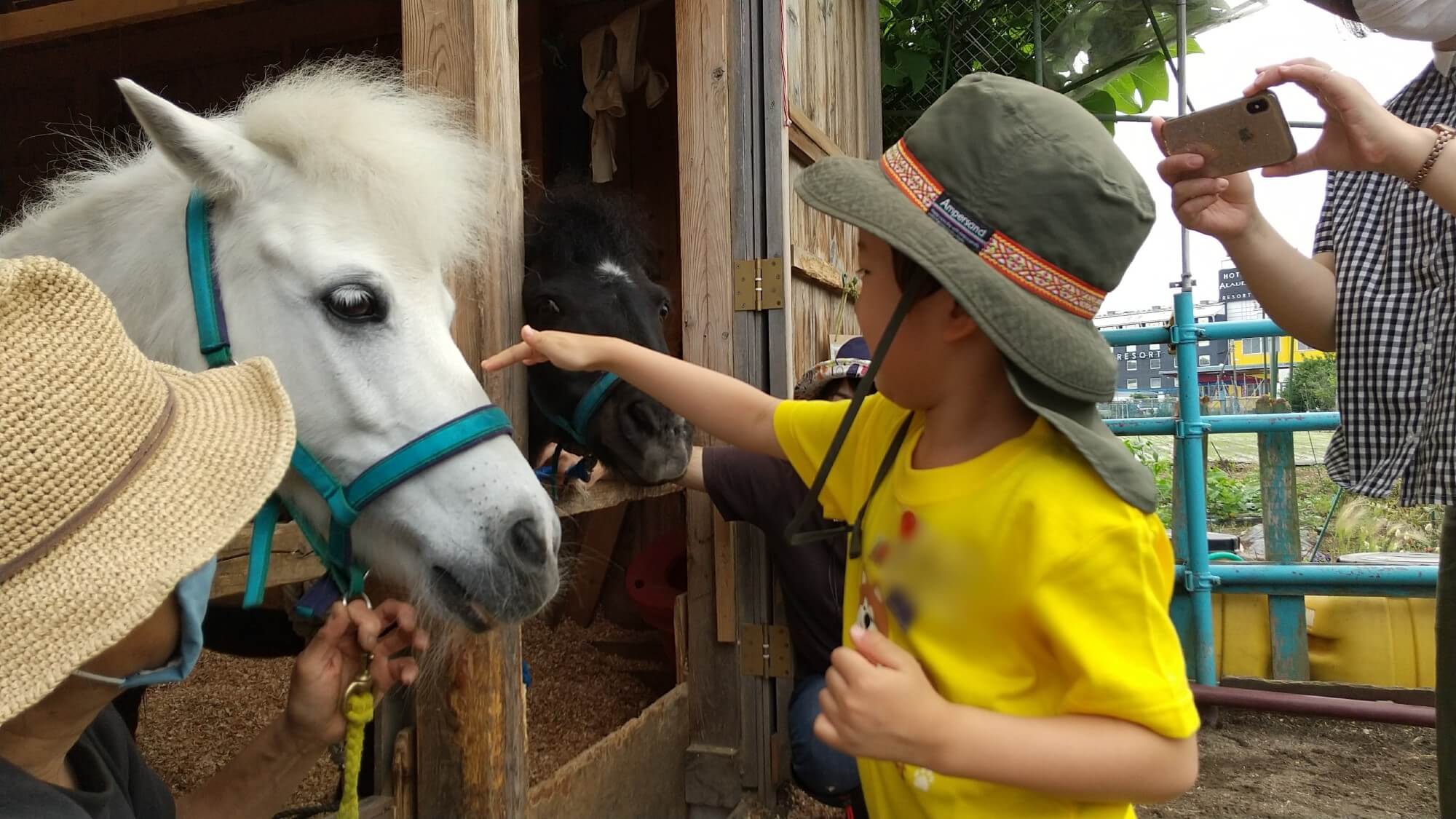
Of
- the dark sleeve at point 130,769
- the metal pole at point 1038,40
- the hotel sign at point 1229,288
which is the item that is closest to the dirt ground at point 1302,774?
the dark sleeve at point 130,769

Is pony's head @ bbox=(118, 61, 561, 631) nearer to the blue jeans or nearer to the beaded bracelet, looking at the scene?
the beaded bracelet

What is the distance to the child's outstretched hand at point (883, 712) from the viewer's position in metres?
0.95

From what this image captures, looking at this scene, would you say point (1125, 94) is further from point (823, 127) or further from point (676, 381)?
point (676, 381)

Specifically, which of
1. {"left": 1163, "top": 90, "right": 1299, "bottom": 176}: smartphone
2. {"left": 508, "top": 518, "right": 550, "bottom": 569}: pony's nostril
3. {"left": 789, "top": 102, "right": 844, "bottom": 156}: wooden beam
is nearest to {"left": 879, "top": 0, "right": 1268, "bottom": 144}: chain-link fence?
{"left": 789, "top": 102, "right": 844, "bottom": 156}: wooden beam

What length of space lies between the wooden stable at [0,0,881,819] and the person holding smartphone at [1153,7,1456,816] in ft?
4.81

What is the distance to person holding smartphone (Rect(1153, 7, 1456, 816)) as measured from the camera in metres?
1.39

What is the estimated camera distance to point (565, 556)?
174cm

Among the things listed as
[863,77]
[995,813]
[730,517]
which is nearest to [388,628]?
[995,813]

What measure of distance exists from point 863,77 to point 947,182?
4494 mm

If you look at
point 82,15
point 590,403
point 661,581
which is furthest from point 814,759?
point 82,15

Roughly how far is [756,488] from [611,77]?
8.39ft

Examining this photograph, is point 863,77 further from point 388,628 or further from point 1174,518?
point 388,628

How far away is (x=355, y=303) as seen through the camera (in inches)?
51.3

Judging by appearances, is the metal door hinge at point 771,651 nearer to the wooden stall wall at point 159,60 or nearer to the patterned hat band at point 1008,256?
the patterned hat band at point 1008,256
